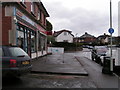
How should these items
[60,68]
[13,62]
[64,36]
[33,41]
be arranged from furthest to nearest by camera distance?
1. [64,36]
2. [33,41]
3. [60,68]
4. [13,62]

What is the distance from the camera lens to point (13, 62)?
7086 mm

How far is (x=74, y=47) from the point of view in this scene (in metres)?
51.0

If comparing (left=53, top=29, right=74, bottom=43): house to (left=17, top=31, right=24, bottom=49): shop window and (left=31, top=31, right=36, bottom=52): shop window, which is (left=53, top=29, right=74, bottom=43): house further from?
(left=17, top=31, right=24, bottom=49): shop window

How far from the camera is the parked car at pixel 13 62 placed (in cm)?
697

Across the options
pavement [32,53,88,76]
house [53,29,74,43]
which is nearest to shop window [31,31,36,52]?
pavement [32,53,88,76]

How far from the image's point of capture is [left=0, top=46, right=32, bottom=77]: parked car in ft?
22.9

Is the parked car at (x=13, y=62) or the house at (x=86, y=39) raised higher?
the house at (x=86, y=39)

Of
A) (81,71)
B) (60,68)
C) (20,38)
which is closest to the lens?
(81,71)

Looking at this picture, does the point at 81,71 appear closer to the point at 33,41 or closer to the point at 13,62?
the point at 13,62

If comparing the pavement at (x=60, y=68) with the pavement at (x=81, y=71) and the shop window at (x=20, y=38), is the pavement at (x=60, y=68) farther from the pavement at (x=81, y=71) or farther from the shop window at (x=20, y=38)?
the shop window at (x=20, y=38)

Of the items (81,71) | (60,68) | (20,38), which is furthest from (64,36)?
(81,71)

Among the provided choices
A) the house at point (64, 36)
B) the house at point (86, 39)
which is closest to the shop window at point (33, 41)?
the house at point (64, 36)

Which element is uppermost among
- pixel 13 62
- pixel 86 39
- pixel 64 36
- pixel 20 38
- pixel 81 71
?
pixel 64 36

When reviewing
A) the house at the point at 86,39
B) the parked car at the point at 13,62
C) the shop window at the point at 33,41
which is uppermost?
the house at the point at 86,39
